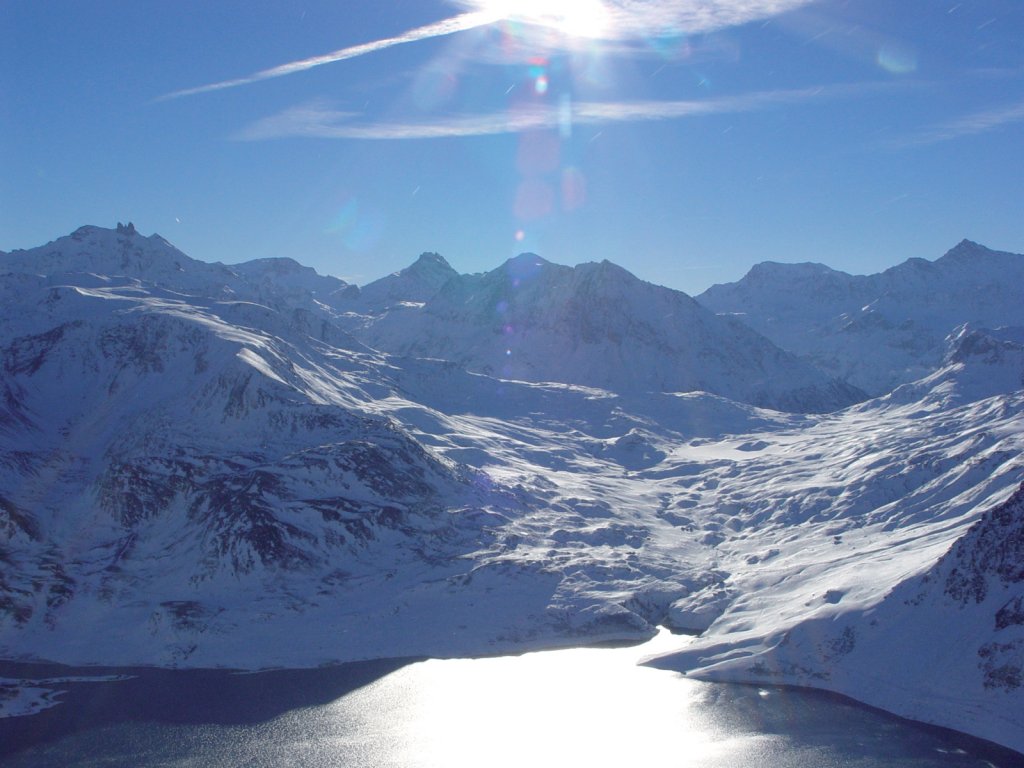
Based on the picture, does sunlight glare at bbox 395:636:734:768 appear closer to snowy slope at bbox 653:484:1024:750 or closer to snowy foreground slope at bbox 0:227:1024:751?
snowy foreground slope at bbox 0:227:1024:751

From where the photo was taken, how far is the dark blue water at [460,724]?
100 meters

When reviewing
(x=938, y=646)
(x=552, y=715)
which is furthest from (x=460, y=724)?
(x=938, y=646)

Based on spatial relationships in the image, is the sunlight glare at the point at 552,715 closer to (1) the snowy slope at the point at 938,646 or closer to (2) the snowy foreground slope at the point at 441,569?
(2) the snowy foreground slope at the point at 441,569

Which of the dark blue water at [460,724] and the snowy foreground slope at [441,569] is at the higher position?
the snowy foreground slope at [441,569]

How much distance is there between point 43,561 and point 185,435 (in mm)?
41050

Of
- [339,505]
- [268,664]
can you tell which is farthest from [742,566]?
[268,664]

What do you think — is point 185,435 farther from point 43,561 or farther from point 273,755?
point 273,755

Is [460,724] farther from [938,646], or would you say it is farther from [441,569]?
[938,646]

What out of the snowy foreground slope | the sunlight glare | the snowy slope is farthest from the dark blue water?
the snowy foreground slope

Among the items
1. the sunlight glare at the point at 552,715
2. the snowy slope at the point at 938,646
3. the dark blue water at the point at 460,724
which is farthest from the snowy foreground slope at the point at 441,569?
the sunlight glare at the point at 552,715

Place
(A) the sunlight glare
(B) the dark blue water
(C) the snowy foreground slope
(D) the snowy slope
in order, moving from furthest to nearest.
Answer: (C) the snowy foreground slope → (D) the snowy slope → (A) the sunlight glare → (B) the dark blue water

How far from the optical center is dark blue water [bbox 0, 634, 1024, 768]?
10019 centimetres

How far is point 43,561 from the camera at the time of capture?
15812cm

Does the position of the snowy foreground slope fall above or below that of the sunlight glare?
above
